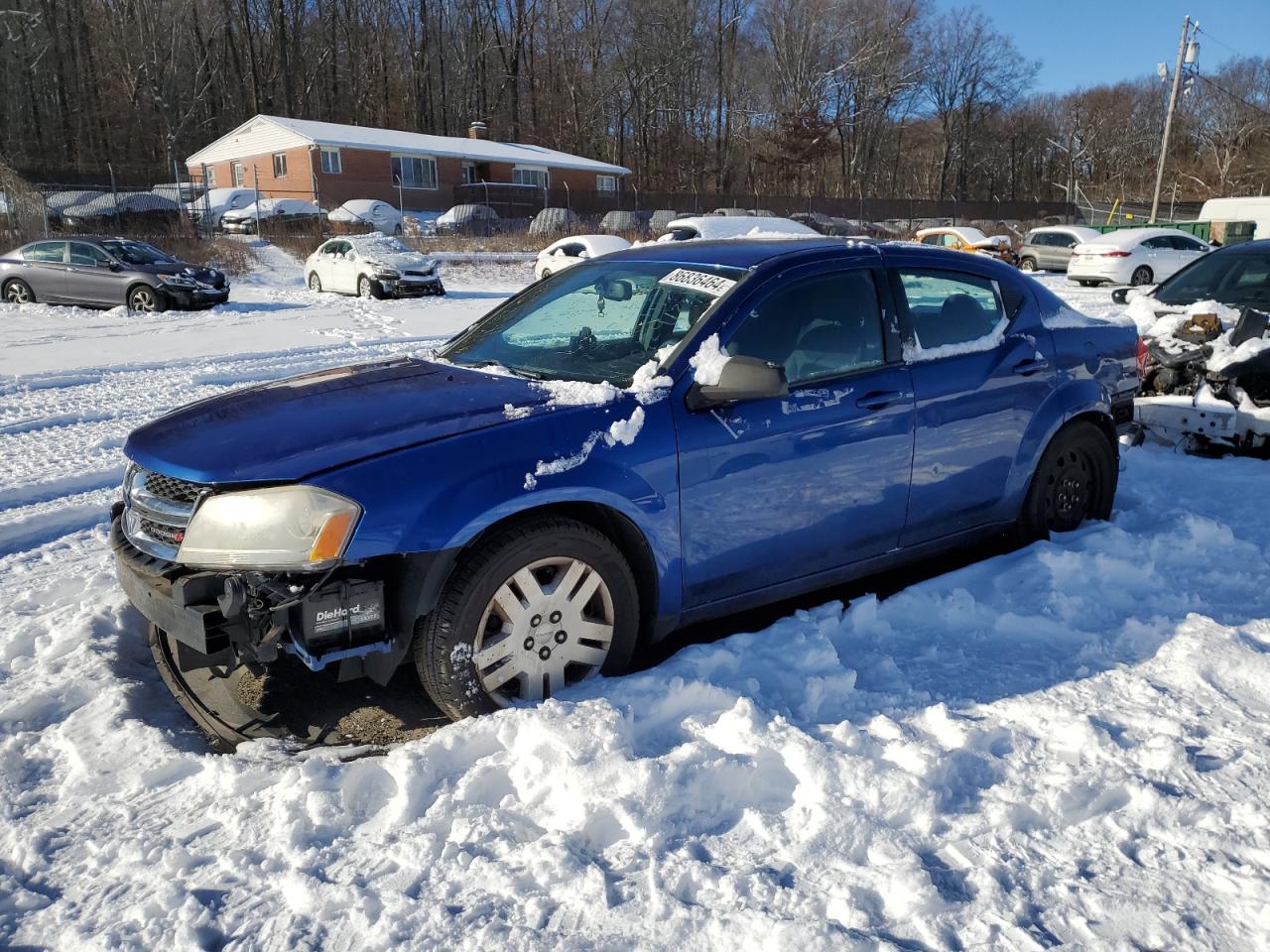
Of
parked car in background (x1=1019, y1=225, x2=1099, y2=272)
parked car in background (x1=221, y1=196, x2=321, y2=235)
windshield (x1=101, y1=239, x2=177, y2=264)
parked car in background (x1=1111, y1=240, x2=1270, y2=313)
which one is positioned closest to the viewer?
parked car in background (x1=1111, y1=240, x2=1270, y2=313)

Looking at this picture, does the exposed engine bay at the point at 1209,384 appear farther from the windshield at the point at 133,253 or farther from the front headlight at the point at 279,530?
the windshield at the point at 133,253

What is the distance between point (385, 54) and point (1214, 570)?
228 feet

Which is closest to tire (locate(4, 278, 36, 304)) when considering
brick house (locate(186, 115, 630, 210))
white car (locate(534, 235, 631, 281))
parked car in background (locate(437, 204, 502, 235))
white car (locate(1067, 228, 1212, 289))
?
white car (locate(534, 235, 631, 281))

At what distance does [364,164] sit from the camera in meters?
44.5

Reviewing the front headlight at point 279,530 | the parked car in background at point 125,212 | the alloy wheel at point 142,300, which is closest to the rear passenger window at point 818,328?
the front headlight at point 279,530

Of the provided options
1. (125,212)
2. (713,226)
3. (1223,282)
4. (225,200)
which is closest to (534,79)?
(225,200)

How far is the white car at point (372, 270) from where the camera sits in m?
19.8

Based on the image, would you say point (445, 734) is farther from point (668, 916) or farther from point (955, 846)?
point (955, 846)

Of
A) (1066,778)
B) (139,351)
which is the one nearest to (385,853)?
(1066,778)

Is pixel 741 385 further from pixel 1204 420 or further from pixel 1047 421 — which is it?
pixel 1204 420

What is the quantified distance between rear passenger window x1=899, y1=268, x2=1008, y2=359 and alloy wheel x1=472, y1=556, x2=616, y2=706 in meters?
1.85

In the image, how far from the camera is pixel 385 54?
64625 millimetres

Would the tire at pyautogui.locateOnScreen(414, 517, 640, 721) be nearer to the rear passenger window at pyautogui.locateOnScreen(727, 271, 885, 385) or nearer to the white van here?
the rear passenger window at pyautogui.locateOnScreen(727, 271, 885, 385)

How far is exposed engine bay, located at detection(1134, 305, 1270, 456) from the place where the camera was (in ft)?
21.6
